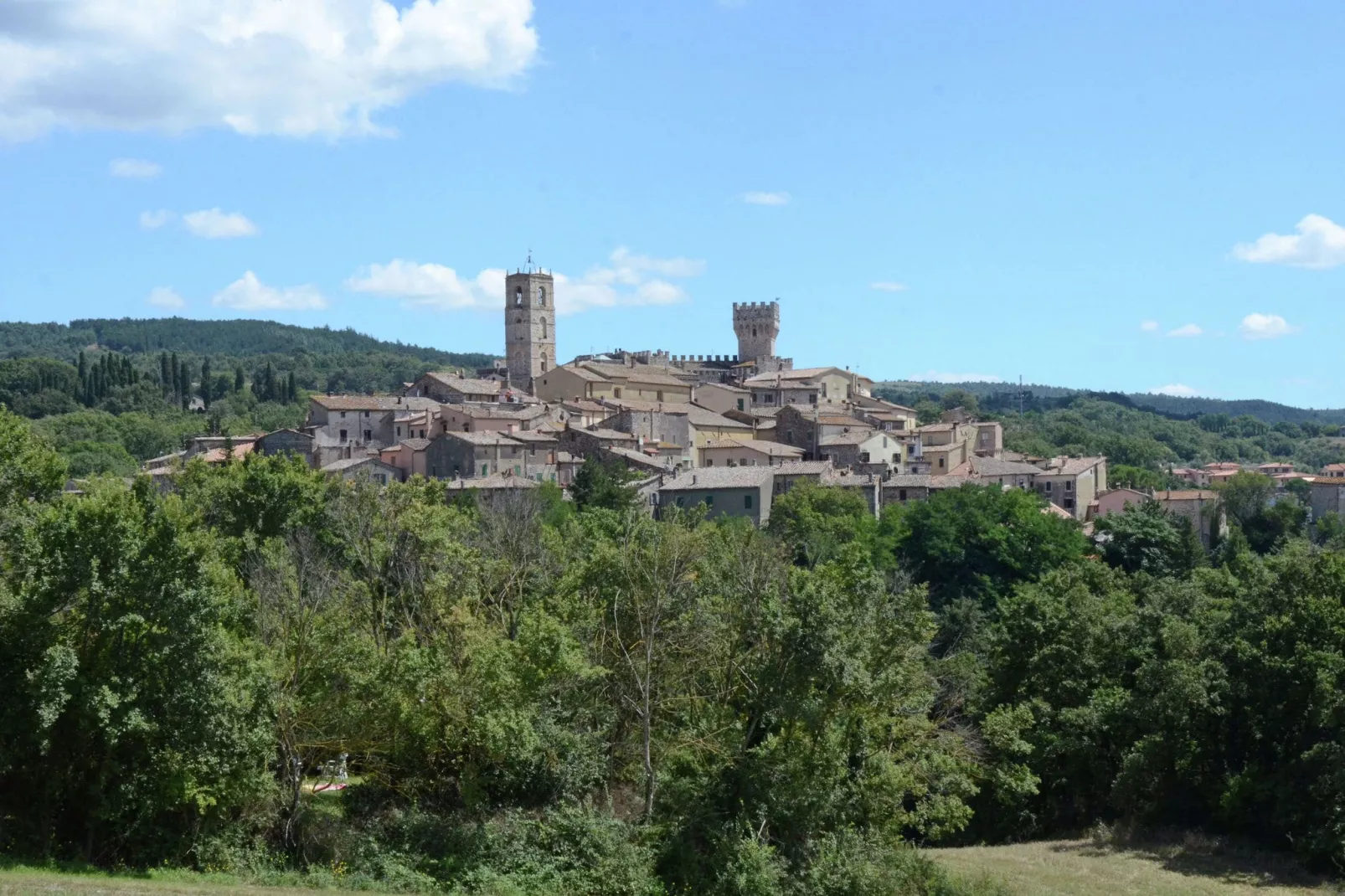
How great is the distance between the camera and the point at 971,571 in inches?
2435

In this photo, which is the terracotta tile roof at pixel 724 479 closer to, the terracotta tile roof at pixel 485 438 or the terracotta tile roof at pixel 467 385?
the terracotta tile roof at pixel 485 438

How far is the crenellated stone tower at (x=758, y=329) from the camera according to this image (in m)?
131

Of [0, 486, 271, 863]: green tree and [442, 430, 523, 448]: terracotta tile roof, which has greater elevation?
[442, 430, 523, 448]: terracotta tile roof

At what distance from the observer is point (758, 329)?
132 meters

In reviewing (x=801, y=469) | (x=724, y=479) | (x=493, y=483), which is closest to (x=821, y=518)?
(x=724, y=479)

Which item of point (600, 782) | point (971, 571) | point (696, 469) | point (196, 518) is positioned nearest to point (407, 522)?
point (196, 518)

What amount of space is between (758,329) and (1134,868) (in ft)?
339

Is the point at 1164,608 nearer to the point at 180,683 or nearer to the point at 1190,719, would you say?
the point at 1190,719

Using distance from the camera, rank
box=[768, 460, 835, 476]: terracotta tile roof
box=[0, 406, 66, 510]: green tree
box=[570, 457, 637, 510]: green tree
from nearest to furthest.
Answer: box=[0, 406, 66, 510]: green tree → box=[570, 457, 637, 510]: green tree → box=[768, 460, 835, 476]: terracotta tile roof

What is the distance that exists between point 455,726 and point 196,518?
25.3 feet

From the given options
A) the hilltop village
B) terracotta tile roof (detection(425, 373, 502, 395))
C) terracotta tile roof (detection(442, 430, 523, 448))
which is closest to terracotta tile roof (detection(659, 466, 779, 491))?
the hilltop village

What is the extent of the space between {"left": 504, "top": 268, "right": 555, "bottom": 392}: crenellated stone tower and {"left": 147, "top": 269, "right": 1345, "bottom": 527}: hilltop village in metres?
3.01

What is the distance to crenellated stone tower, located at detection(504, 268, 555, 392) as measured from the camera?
108188 millimetres

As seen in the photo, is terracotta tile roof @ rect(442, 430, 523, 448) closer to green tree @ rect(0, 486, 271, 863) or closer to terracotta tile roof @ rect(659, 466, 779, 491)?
terracotta tile roof @ rect(659, 466, 779, 491)
